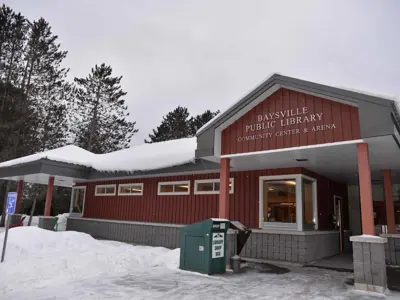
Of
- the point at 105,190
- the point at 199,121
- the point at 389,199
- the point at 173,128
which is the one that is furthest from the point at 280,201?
the point at 199,121

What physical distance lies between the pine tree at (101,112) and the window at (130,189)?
2072 cm

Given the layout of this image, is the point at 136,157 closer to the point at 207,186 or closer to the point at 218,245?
the point at 207,186

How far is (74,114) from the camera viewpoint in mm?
34656

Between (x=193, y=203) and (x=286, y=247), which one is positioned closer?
(x=286, y=247)

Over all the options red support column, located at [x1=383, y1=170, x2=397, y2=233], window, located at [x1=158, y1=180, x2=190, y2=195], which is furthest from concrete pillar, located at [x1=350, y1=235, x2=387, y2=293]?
window, located at [x1=158, y1=180, x2=190, y2=195]

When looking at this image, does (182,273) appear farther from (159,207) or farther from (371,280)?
(159,207)

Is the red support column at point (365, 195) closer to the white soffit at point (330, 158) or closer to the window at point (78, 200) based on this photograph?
the white soffit at point (330, 158)

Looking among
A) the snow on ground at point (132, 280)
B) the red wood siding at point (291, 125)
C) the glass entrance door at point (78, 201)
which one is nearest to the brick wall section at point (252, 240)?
the snow on ground at point (132, 280)

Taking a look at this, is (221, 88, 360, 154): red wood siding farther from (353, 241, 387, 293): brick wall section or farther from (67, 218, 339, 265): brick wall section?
(67, 218, 339, 265): brick wall section

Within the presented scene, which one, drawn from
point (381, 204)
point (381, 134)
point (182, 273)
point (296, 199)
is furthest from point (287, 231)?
point (381, 204)

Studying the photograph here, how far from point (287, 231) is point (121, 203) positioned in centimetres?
870

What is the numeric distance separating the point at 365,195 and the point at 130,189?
1101 centimetres

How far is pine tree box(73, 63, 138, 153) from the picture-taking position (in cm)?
3481

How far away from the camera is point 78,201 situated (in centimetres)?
1759
